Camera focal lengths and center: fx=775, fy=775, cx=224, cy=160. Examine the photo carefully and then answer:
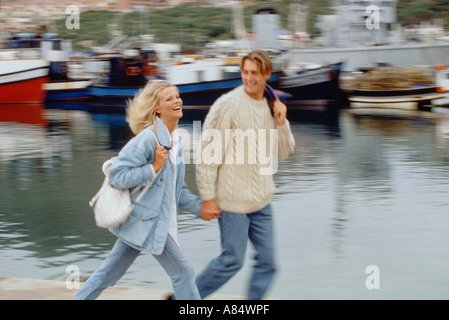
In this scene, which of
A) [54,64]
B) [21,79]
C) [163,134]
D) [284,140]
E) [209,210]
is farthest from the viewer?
[54,64]

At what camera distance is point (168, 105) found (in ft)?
12.1

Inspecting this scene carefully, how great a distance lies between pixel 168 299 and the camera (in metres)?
4.07

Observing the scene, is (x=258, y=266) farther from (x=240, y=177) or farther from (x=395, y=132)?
(x=395, y=132)

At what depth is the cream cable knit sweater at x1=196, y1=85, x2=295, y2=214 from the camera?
151 inches

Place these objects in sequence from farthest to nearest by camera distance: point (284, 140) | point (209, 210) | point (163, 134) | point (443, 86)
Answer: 1. point (443, 86)
2. point (284, 140)
3. point (209, 210)
4. point (163, 134)

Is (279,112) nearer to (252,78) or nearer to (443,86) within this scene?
(252,78)

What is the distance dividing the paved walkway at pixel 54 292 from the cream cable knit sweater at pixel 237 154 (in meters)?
0.64

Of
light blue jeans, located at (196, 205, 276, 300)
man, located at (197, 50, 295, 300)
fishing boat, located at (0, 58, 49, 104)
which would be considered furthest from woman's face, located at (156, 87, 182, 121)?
fishing boat, located at (0, 58, 49, 104)

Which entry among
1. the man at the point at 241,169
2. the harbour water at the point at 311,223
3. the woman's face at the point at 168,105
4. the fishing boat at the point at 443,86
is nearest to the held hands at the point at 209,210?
the man at the point at 241,169

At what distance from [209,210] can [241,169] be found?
0.87 feet

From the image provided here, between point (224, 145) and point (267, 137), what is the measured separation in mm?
252

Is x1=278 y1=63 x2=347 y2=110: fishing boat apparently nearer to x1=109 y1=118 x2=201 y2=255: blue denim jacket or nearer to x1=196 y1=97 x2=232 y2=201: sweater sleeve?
x1=196 y1=97 x2=232 y2=201: sweater sleeve

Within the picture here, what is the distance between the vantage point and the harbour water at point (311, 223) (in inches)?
218

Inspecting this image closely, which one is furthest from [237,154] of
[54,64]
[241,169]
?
[54,64]
